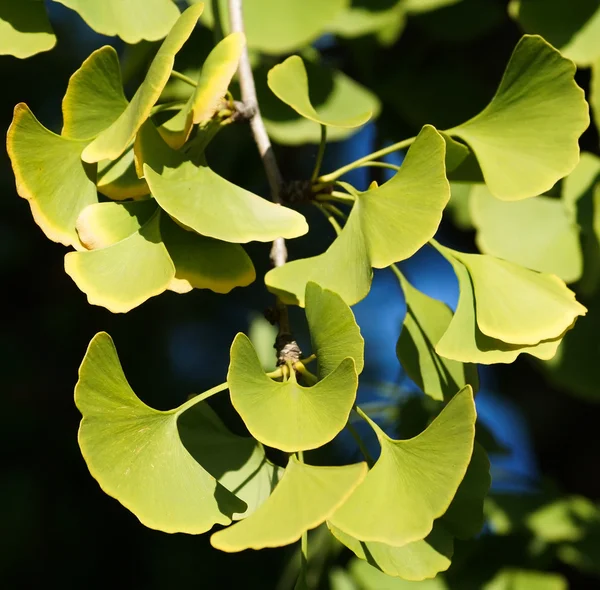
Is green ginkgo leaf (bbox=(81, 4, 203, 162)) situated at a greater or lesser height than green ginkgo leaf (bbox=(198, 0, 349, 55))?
greater

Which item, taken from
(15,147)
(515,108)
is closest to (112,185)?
(15,147)

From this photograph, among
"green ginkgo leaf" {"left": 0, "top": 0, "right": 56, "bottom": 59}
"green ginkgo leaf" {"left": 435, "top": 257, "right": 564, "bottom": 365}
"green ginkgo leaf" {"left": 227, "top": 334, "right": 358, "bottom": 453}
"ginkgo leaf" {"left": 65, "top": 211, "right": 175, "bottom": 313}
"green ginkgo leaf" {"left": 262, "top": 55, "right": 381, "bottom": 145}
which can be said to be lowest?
"green ginkgo leaf" {"left": 262, "top": 55, "right": 381, "bottom": 145}

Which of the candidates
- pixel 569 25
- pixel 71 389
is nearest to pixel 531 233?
pixel 569 25

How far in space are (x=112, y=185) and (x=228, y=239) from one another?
0.12m

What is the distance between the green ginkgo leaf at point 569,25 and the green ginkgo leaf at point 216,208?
1.43ft

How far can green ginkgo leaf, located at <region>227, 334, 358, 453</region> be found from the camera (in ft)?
1.49

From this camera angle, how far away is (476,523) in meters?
0.56

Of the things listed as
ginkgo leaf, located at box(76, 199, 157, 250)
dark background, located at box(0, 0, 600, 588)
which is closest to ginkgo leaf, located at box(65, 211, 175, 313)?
ginkgo leaf, located at box(76, 199, 157, 250)

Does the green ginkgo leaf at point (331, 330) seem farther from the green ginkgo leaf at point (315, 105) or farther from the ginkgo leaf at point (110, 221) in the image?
the green ginkgo leaf at point (315, 105)

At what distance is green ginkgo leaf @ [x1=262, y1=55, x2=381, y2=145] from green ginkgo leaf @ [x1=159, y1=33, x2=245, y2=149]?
356 millimetres

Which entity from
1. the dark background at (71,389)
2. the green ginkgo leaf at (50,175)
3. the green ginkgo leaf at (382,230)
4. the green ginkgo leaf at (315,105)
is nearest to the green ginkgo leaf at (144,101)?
the green ginkgo leaf at (50,175)

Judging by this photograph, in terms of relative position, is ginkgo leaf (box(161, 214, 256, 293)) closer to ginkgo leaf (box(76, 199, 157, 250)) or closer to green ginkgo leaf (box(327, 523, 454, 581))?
ginkgo leaf (box(76, 199, 157, 250))

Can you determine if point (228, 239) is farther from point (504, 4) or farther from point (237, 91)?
point (504, 4)

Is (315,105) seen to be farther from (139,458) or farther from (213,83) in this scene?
(139,458)
